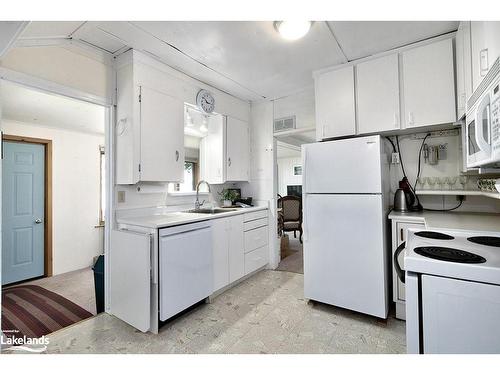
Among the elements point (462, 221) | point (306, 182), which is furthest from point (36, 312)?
point (462, 221)

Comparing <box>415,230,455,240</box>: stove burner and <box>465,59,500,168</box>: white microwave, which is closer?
<box>465,59,500,168</box>: white microwave

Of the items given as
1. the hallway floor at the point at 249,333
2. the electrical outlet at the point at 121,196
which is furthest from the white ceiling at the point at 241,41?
the hallway floor at the point at 249,333

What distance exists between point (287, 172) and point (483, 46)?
21.0 feet

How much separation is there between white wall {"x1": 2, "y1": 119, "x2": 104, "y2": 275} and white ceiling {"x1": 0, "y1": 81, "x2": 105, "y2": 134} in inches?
7.9

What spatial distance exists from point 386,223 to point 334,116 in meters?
1.12

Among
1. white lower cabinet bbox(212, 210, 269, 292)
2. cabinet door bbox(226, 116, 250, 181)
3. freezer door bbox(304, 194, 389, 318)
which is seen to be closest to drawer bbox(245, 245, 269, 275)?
white lower cabinet bbox(212, 210, 269, 292)

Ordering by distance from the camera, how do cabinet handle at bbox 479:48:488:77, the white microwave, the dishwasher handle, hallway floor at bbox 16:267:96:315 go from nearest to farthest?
the white microwave
cabinet handle at bbox 479:48:488:77
the dishwasher handle
hallway floor at bbox 16:267:96:315

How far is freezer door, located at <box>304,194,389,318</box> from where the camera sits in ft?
6.62

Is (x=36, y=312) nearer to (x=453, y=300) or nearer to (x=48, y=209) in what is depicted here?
(x=48, y=209)

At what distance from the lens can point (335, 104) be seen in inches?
96.2

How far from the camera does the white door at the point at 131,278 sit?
1.89 m

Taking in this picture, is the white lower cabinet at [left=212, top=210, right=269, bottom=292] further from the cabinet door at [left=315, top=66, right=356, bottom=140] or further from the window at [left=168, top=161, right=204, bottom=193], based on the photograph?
the cabinet door at [left=315, top=66, right=356, bottom=140]
